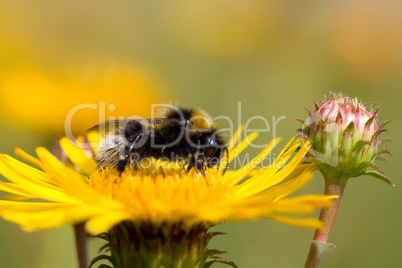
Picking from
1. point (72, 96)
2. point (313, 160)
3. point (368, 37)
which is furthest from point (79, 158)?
point (368, 37)

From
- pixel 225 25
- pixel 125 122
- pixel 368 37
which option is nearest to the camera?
pixel 125 122

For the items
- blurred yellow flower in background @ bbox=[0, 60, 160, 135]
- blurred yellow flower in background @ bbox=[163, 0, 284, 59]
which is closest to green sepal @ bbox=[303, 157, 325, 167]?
blurred yellow flower in background @ bbox=[0, 60, 160, 135]

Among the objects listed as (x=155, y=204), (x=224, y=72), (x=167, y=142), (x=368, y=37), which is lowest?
(x=155, y=204)

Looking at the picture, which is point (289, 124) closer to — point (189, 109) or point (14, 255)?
point (14, 255)

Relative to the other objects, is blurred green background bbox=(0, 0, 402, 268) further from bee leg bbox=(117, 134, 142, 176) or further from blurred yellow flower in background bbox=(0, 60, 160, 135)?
bee leg bbox=(117, 134, 142, 176)

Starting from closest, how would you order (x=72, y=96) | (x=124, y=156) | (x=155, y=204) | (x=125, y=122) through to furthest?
1. (x=155, y=204)
2. (x=124, y=156)
3. (x=125, y=122)
4. (x=72, y=96)

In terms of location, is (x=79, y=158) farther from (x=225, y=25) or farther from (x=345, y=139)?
(x=225, y=25)

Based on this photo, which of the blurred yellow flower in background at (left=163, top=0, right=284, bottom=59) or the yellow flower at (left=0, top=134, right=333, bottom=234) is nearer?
the yellow flower at (left=0, top=134, right=333, bottom=234)
